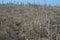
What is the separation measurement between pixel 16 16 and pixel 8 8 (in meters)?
1.32

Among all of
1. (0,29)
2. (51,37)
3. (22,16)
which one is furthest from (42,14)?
→ (0,29)

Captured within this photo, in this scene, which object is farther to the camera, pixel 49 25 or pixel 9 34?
pixel 49 25

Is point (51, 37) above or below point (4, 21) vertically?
below

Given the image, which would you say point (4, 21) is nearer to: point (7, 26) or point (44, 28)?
point (7, 26)

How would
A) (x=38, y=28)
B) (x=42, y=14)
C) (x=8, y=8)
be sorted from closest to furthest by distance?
(x=38, y=28) → (x=42, y=14) → (x=8, y=8)

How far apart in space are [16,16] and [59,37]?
196cm

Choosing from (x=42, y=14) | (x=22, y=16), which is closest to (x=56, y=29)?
(x=42, y=14)

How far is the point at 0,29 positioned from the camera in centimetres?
676

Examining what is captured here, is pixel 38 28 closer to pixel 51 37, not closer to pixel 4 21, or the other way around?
pixel 51 37

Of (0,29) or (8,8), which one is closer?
(0,29)

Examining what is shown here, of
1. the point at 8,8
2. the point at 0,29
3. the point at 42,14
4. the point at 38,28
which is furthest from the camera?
the point at 8,8

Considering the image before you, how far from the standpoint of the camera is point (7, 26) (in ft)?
23.4

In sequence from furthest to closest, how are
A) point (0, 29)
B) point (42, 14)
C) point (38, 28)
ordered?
point (42, 14) < point (38, 28) < point (0, 29)

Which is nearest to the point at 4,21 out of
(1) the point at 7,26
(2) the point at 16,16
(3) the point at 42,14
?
(1) the point at 7,26
